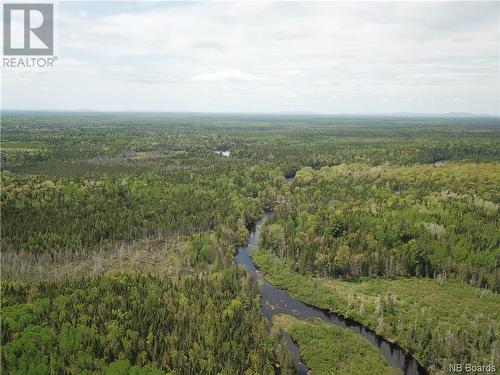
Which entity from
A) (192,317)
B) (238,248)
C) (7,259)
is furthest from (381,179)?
(7,259)

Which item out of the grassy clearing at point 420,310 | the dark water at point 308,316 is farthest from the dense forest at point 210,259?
the dark water at point 308,316

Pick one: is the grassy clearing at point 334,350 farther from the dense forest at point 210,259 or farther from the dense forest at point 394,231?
the dense forest at point 394,231

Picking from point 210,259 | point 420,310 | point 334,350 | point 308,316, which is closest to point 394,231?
point 420,310

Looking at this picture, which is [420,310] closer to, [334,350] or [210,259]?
[334,350]

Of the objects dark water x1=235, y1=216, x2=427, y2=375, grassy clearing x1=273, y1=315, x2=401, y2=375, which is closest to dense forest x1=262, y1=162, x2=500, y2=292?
dark water x1=235, y1=216, x2=427, y2=375

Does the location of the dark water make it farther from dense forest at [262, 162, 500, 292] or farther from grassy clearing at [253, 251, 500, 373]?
dense forest at [262, 162, 500, 292]

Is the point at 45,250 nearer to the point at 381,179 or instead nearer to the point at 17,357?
the point at 17,357
